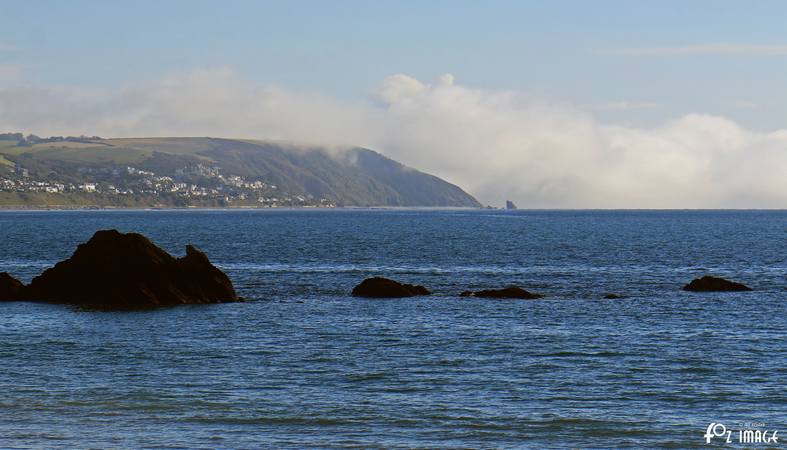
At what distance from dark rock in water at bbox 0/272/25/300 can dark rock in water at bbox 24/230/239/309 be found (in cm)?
57

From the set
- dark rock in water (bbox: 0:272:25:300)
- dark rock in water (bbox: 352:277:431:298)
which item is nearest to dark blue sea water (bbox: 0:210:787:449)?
dark rock in water (bbox: 352:277:431:298)

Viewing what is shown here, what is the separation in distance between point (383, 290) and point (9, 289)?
25353 mm

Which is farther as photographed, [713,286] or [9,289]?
[713,286]

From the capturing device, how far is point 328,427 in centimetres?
3175

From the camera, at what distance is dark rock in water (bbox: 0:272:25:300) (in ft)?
221

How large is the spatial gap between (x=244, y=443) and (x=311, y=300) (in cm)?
3998

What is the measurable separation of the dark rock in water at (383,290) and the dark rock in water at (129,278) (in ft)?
30.1

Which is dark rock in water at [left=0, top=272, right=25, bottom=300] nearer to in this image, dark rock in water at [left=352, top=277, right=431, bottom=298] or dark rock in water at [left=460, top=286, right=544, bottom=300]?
dark rock in water at [left=352, top=277, right=431, bottom=298]

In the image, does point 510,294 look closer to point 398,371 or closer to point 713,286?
point 713,286

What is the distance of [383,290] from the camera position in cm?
7119

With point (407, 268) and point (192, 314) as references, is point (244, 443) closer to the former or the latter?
point (192, 314)

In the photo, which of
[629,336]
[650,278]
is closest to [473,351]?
[629,336]

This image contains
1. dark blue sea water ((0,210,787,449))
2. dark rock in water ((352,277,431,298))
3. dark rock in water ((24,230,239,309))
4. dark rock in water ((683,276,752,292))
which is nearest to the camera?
dark blue sea water ((0,210,787,449))

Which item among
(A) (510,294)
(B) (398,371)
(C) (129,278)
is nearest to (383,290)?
(A) (510,294)
